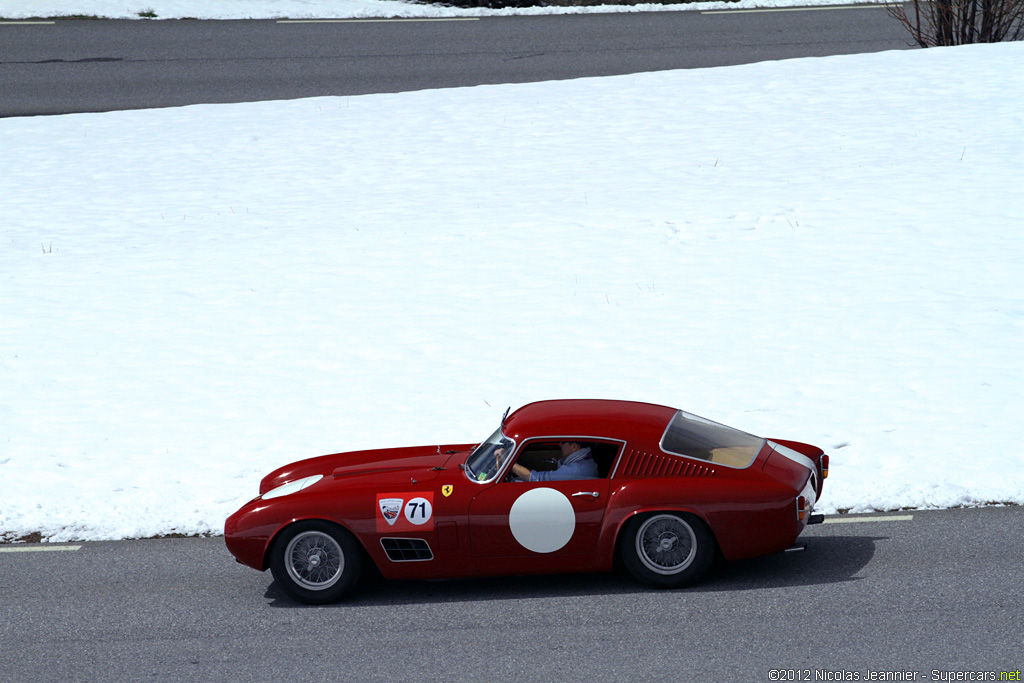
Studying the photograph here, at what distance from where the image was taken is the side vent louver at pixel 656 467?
6.76 metres

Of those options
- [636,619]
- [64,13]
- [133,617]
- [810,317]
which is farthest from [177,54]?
[636,619]

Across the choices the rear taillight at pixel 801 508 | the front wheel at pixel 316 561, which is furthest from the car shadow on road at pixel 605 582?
the rear taillight at pixel 801 508

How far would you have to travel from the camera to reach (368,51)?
20875 mm

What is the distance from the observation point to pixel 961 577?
6.68 meters

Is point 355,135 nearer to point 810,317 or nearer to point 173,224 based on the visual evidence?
point 173,224

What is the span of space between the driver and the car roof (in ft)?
0.34

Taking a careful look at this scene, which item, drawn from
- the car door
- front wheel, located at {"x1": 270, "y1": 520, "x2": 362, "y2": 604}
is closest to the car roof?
the car door

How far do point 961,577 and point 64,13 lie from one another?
21.8 m

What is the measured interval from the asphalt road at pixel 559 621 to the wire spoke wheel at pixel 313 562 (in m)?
0.18

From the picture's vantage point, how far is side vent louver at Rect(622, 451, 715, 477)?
676 cm

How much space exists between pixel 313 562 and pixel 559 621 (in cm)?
167

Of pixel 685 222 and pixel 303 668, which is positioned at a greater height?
pixel 685 222

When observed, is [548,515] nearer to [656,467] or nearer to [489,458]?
[489,458]

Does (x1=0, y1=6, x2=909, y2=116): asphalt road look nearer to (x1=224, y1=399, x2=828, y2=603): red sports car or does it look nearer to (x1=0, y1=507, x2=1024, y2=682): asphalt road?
(x1=0, y1=507, x2=1024, y2=682): asphalt road
